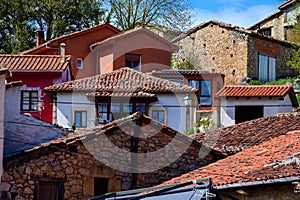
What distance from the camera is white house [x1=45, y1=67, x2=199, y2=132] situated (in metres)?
28.7

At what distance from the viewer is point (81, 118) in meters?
29.2

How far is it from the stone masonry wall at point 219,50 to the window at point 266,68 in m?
1.08

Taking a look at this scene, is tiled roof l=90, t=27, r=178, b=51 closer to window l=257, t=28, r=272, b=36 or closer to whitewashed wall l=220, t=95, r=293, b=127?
whitewashed wall l=220, t=95, r=293, b=127

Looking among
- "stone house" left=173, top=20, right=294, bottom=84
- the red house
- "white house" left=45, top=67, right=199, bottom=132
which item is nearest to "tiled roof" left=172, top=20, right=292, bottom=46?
"stone house" left=173, top=20, right=294, bottom=84

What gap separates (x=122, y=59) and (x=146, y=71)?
148 centimetres

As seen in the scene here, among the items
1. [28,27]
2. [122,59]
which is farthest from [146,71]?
[28,27]

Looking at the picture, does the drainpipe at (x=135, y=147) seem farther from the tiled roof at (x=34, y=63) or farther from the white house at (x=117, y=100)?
the tiled roof at (x=34, y=63)

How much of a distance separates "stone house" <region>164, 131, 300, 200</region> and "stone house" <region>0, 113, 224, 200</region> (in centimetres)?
86

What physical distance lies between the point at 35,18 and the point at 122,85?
55.1ft

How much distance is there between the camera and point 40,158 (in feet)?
62.8

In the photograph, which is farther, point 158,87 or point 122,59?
point 122,59

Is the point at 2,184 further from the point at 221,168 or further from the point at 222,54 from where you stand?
the point at 222,54

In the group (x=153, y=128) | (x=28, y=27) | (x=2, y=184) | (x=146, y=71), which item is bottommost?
(x=2, y=184)

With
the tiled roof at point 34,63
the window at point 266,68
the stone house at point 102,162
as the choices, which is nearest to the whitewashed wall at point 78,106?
the tiled roof at point 34,63
